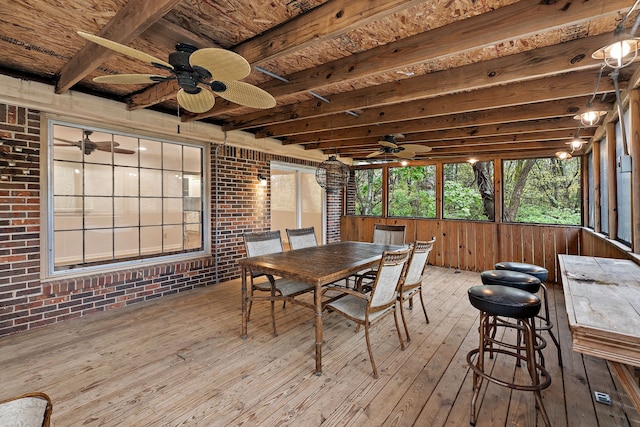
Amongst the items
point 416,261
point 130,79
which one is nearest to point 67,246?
point 130,79

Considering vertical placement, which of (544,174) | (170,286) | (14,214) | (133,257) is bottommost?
(170,286)

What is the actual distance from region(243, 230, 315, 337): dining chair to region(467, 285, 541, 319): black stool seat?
1486mm

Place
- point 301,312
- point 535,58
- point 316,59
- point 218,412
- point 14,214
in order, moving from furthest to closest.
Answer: point 301,312, point 14,214, point 316,59, point 535,58, point 218,412

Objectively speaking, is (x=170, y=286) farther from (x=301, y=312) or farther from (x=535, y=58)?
(x=535, y=58)

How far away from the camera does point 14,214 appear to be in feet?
9.30

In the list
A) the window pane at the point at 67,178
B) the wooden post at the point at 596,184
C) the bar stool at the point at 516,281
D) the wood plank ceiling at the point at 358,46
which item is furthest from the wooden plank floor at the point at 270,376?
the wood plank ceiling at the point at 358,46

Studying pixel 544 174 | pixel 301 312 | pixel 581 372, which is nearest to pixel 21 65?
pixel 301 312

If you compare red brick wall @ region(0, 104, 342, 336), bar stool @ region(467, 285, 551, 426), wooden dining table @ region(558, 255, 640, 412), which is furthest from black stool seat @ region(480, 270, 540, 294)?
red brick wall @ region(0, 104, 342, 336)

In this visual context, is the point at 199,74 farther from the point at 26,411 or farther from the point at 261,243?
the point at 261,243

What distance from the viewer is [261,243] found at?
135 inches

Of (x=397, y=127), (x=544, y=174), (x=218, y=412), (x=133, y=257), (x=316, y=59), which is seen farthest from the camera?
(x=544, y=174)

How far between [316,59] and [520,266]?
8.60ft

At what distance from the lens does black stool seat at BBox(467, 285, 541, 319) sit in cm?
171

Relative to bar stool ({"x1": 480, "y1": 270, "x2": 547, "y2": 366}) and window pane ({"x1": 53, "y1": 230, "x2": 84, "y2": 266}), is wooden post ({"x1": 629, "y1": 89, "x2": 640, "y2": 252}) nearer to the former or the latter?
bar stool ({"x1": 480, "y1": 270, "x2": 547, "y2": 366})
